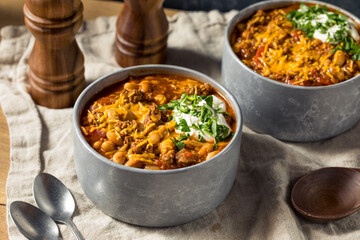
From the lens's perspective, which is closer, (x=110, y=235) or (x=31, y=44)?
(x=110, y=235)

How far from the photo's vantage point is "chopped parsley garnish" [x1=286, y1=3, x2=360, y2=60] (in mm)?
2525

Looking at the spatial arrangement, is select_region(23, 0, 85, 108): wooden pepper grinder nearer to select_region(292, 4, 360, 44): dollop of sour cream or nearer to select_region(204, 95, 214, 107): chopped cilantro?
select_region(204, 95, 214, 107): chopped cilantro

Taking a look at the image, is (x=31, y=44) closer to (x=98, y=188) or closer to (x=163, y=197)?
(x=98, y=188)

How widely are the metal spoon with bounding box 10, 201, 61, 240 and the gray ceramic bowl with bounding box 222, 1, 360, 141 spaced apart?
98cm

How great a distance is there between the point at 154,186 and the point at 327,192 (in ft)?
2.46

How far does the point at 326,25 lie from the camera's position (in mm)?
2598

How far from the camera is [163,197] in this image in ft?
6.43

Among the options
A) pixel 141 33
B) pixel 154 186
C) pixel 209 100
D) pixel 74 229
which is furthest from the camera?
pixel 141 33

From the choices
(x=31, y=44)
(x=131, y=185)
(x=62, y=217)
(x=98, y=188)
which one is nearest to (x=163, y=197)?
(x=131, y=185)

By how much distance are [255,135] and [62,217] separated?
89 cm

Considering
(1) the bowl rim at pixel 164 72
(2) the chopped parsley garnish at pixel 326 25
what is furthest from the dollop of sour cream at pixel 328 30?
(1) the bowl rim at pixel 164 72

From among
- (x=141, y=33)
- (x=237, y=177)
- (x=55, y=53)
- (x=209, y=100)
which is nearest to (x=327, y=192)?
(x=237, y=177)

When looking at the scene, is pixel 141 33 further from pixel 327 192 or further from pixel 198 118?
pixel 327 192

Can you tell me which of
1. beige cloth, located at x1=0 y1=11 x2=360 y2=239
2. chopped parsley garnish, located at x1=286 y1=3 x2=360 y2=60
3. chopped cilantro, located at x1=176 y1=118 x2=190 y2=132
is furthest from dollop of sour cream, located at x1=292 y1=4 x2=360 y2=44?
chopped cilantro, located at x1=176 y1=118 x2=190 y2=132
